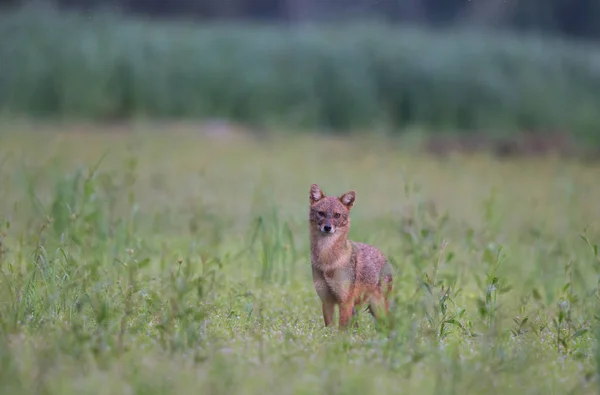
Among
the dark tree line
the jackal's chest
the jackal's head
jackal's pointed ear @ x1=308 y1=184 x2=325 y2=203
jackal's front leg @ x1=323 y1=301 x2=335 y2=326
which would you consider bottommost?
jackal's front leg @ x1=323 y1=301 x2=335 y2=326

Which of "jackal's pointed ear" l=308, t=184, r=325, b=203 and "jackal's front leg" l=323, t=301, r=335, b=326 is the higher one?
"jackal's pointed ear" l=308, t=184, r=325, b=203

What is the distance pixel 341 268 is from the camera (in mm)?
5414

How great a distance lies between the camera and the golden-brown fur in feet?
17.6

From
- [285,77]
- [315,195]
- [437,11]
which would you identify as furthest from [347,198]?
[437,11]

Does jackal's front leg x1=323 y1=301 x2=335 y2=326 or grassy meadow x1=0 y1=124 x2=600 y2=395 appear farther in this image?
jackal's front leg x1=323 y1=301 x2=335 y2=326

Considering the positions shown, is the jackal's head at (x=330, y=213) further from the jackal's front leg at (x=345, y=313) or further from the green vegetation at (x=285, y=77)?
the green vegetation at (x=285, y=77)

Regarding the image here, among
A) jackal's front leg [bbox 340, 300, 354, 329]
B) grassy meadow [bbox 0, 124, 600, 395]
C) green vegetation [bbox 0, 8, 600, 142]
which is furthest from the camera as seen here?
green vegetation [bbox 0, 8, 600, 142]

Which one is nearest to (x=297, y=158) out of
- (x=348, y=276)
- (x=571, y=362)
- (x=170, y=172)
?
(x=170, y=172)

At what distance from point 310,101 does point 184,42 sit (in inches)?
85.0

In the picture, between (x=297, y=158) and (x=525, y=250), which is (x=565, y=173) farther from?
(x=525, y=250)

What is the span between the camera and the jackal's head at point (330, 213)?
5.52 meters

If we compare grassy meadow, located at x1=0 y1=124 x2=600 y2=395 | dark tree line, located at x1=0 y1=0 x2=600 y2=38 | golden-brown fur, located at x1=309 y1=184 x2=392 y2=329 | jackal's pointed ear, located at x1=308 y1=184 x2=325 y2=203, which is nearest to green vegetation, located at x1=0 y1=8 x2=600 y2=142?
dark tree line, located at x1=0 y1=0 x2=600 y2=38

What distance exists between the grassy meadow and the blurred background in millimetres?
2284

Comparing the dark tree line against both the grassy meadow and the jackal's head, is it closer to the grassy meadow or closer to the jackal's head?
the grassy meadow
